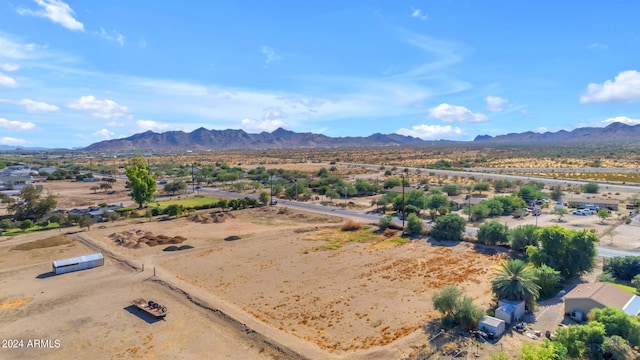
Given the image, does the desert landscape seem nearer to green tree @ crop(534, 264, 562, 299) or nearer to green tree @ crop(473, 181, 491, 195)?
green tree @ crop(534, 264, 562, 299)

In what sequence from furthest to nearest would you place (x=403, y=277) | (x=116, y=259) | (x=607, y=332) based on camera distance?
1. (x=116, y=259)
2. (x=403, y=277)
3. (x=607, y=332)

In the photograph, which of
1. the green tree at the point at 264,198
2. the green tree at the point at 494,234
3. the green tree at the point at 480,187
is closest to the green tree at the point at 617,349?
the green tree at the point at 494,234

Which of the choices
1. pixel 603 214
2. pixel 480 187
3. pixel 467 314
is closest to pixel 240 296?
pixel 467 314

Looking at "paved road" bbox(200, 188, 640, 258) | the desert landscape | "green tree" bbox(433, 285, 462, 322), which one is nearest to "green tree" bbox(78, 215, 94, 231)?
the desert landscape

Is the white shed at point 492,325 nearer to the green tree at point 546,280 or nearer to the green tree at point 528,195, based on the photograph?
the green tree at point 546,280

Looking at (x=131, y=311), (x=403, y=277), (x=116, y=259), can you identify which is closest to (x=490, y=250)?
(x=403, y=277)

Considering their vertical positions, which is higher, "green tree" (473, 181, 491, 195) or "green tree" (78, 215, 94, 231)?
"green tree" (473, 181, 491, 195)

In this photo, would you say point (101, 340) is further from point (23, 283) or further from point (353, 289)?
point (353, 289)
